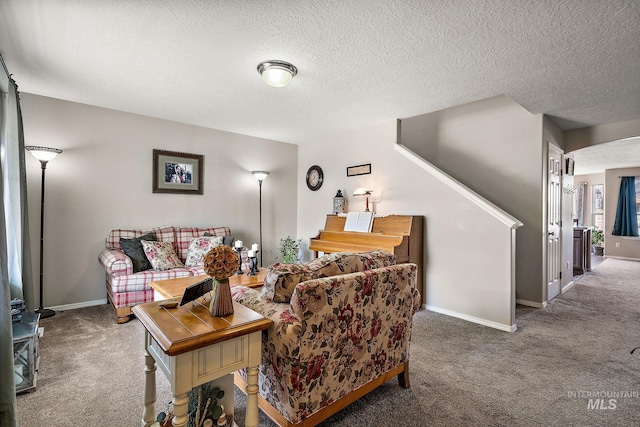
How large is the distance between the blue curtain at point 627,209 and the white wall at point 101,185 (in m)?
8.93

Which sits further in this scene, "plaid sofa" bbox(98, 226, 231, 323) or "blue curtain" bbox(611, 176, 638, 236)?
"blue curtain" bbox(611, 176, 638, 236)

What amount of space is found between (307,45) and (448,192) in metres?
2.29

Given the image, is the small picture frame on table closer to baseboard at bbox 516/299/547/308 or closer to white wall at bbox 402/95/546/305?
white wall at bbox 402/95/546/305

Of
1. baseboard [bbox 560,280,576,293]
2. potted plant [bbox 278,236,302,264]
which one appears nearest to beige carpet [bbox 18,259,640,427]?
baseboard [bbox 560,280,576,293]

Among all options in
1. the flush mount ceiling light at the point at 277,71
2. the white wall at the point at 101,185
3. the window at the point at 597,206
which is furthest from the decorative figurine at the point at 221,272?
the window at the point at 597,206

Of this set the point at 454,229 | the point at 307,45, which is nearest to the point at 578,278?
the point at 454,229

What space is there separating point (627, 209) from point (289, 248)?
8243 mm

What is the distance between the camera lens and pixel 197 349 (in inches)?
47.8

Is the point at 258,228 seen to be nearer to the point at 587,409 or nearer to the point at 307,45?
the point at 307,45

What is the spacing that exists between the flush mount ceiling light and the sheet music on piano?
2.07 metres

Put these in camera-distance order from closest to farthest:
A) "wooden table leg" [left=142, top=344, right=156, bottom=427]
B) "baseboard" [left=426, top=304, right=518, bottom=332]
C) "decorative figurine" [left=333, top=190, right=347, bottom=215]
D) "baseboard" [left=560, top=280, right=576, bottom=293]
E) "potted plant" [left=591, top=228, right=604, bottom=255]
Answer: "wooden table leg" [left=142, top=344, right=156, bottom=427] → "baseboard" [left=426, top=304, right=518, bottom=332] → "baseboard" [left=560, top=280, right=576, bottom=293] → "decorative figurine" [left=333, top=190, right=347, bottom=215] → "potted plant" [left=591, top=228, right=604, bottom=255]

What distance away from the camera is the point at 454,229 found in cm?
361

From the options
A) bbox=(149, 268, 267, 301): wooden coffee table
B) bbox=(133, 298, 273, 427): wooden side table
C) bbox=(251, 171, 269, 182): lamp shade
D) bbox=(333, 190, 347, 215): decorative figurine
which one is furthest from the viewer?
bbox=(251, 171, 269, 182): lamp shade

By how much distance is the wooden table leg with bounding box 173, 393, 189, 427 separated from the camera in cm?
120
